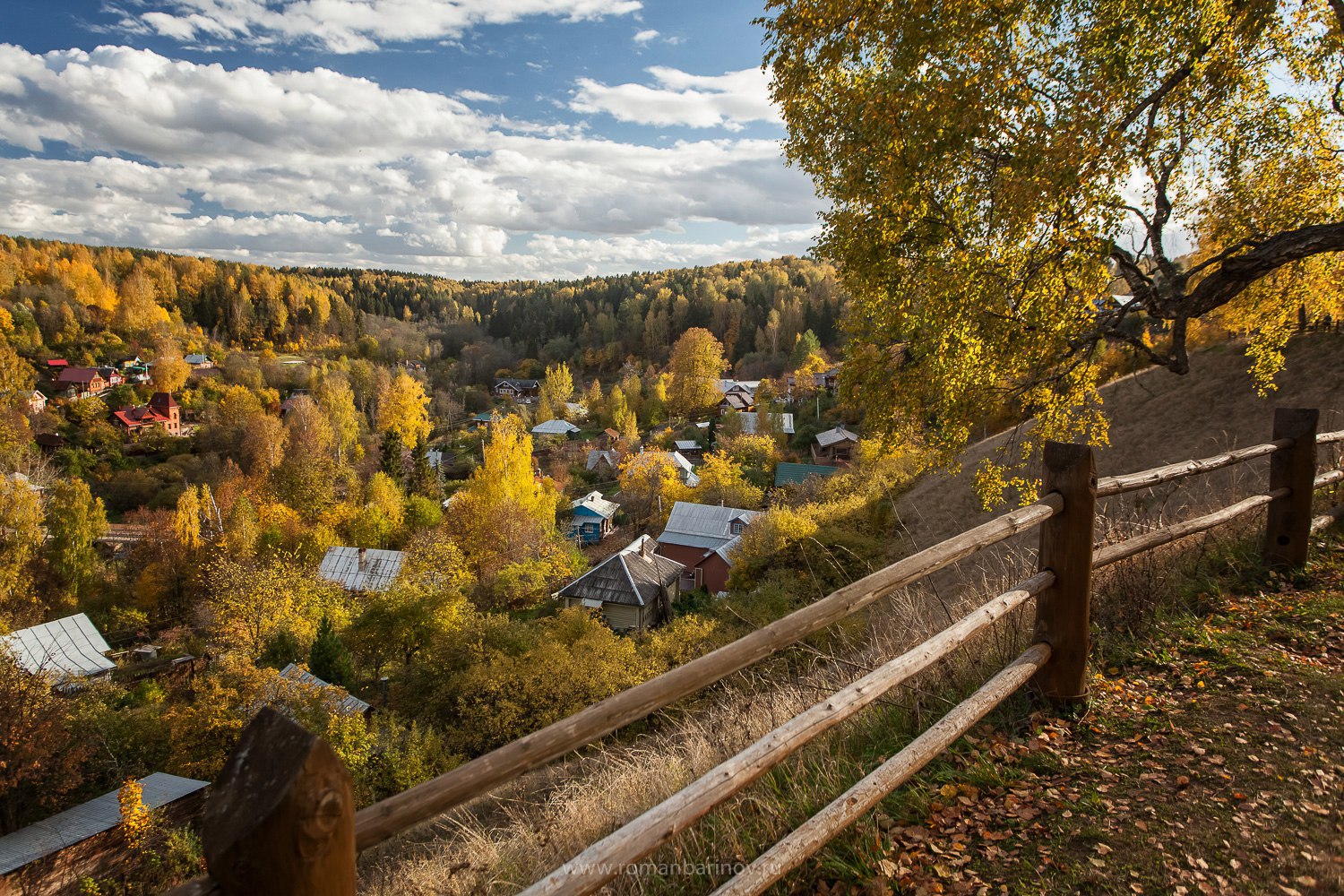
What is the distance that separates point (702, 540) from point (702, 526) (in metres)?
0.75

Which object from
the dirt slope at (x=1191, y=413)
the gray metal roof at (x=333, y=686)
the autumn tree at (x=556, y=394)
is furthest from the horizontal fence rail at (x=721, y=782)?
the autumn tree at (x=556, y=394)

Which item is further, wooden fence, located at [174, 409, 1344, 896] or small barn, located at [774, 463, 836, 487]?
small barn, located at [774, 463, 836, 487]

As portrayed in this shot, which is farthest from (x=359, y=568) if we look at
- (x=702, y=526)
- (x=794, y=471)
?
(x=794, y=471)

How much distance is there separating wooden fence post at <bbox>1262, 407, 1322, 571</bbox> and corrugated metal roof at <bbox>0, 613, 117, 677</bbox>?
1042 inches

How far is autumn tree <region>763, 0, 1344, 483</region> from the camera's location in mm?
6441

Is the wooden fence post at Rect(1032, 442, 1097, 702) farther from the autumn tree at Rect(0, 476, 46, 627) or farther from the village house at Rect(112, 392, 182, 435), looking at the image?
the village house at Rect(112, 392, 182, 435)

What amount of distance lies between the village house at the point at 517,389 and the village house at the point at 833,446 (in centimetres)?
4539

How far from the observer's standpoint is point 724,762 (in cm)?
221

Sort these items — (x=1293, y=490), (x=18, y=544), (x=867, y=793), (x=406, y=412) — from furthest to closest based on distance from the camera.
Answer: (x=406, y=412) → (x=18, y=544) → (x=1293, y=490) → (x=867, y=793)

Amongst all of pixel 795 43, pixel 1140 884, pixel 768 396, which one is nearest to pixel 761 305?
pixel 768 396

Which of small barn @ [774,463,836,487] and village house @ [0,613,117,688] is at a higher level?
small barn @ [774,463,836,487]

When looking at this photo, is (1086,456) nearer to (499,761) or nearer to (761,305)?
(499,761)

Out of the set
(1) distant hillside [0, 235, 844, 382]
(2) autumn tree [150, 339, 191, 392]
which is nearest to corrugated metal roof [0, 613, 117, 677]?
(2) autumn tree [150, 339, 191, 392]

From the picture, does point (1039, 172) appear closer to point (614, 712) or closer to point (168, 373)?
point (614, 712)
